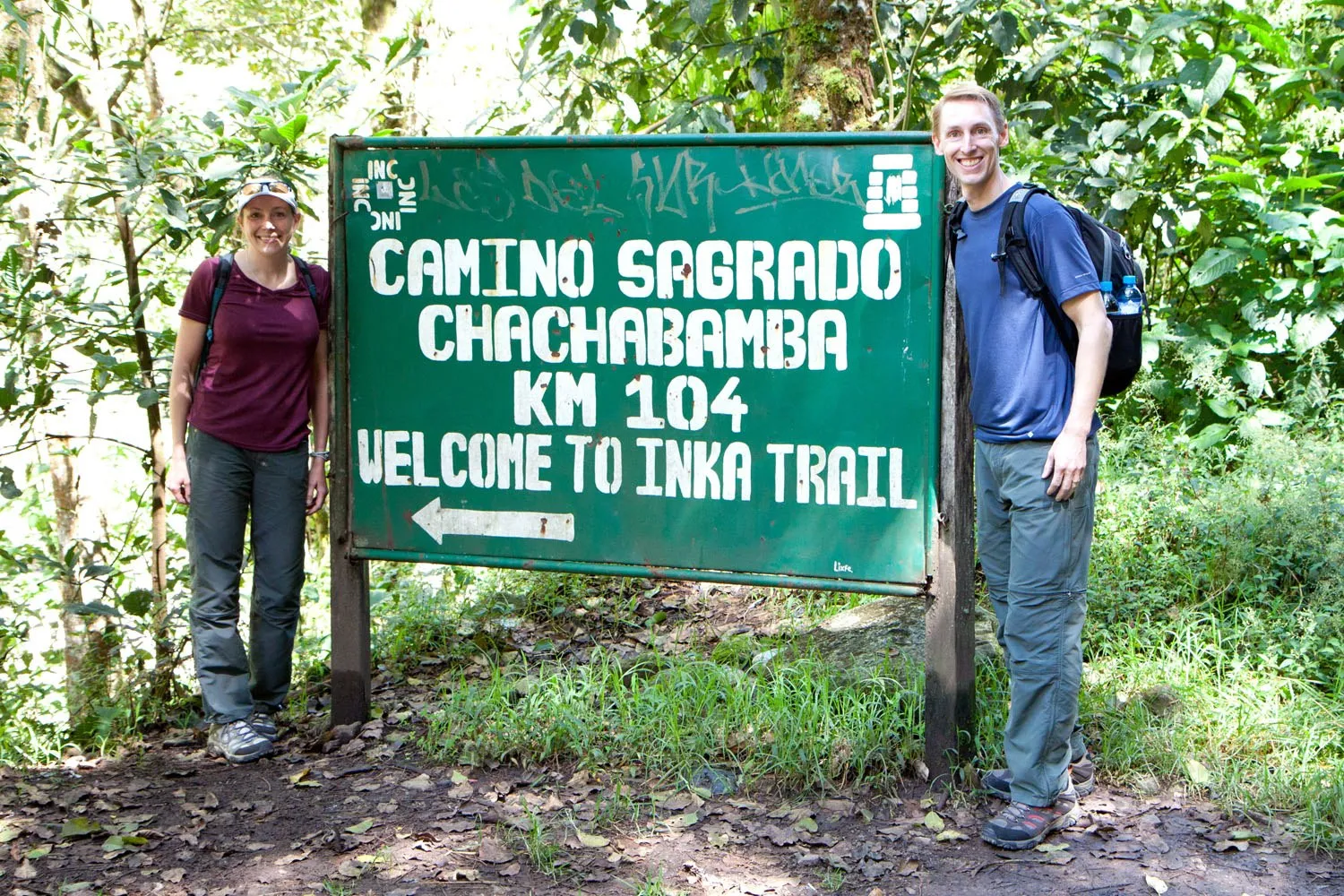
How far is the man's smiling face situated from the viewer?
10.3 ft

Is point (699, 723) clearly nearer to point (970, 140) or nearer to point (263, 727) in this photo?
point (263, 727)

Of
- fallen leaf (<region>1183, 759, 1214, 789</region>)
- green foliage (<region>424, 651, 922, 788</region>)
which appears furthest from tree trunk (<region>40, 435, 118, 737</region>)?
fallen leaf (<region>1183, 759, 1214, 789</region>)

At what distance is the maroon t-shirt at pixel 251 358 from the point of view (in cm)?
390

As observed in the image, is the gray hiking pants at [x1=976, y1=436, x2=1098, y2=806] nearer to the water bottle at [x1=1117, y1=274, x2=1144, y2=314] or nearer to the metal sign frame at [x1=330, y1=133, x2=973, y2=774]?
the metal sign frame at [x1=330, y1=133, x2=973, y2=774]

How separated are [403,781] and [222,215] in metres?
2.12

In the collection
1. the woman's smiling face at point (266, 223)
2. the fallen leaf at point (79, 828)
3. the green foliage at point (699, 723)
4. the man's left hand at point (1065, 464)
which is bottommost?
the fallen leaf at point (79, 828)

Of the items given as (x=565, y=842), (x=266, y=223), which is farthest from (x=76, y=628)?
(x=565, y=842)

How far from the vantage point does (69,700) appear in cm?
465

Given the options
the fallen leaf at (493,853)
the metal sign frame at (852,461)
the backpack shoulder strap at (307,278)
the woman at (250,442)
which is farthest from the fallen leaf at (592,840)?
the backpack shoulder strap at (307,278)

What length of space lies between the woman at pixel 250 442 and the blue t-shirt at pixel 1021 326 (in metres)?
2.19

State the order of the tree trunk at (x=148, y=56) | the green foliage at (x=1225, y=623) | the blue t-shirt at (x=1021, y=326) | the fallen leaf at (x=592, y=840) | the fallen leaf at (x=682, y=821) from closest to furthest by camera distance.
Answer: the blue t-shirt at (x=1021, y=326) → the fallen leaf at (x=592, y=840) → the fallen leaf at (x=682, y=821) → the green foliage at (x=1225, y=623) → the tree trunk at (x=148, y=56)

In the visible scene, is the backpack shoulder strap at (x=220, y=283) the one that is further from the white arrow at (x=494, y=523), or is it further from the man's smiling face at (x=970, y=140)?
A: the man's smiling face at (x=970, y=140)

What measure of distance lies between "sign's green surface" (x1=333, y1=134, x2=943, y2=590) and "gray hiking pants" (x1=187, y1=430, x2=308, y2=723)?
269 millimetres

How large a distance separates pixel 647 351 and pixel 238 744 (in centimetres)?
191
